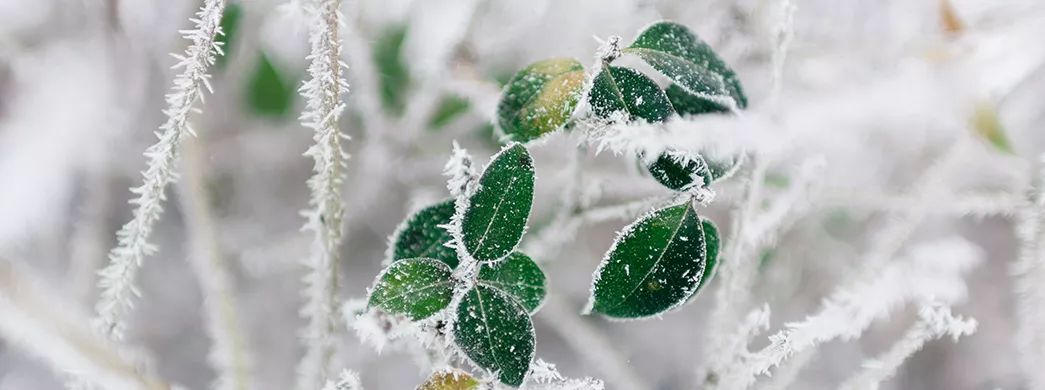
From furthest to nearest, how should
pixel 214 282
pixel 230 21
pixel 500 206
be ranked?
pixel 230 21 < pixel 214 282 < pixel 500 206

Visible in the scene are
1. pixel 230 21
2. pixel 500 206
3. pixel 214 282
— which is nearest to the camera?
pixel 500 206

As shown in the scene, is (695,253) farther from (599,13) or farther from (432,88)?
(599,13)

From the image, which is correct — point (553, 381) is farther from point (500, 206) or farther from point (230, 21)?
point (230, 21)

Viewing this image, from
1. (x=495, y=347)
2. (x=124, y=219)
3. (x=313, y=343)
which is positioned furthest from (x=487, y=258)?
(x=124, y=219)

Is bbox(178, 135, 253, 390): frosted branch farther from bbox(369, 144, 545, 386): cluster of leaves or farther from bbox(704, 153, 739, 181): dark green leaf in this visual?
bbox(704, 153, 739, 181): dark green leaf

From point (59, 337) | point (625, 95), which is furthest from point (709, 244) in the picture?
point (59, 337)

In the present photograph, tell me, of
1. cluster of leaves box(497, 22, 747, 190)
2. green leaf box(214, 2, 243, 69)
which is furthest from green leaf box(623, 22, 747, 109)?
green leaf box(214, 2, 243, 69)

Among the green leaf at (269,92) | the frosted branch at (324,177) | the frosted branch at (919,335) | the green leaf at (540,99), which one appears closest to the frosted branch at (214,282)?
the frosted branch at (324,177)
